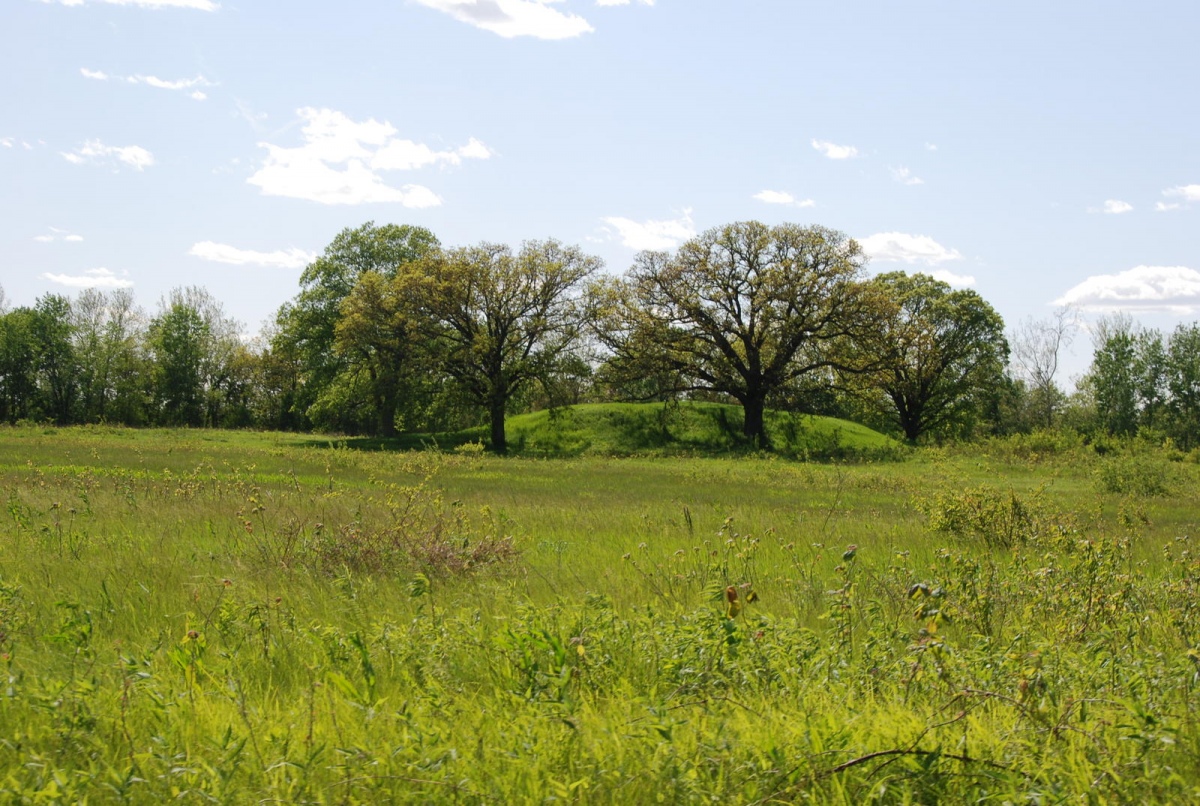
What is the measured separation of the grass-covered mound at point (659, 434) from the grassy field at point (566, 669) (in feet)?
108

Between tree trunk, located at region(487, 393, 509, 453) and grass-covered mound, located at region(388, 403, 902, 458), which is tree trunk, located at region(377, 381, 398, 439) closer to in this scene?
grass-covered mound, located at region(388, 403, 902, 458)

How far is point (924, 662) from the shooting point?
→ 213 inches

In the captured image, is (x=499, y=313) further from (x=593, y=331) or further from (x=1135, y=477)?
(x=1135, y=477)

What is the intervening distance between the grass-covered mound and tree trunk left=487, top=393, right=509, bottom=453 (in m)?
0.75

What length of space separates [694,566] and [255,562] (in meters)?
4.96

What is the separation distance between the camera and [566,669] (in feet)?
15.5

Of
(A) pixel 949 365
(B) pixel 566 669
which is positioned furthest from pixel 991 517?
(A) pixel 949 365

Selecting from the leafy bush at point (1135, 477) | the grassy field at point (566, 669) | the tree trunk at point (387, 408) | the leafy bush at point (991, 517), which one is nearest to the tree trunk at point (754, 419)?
the tree trunk at point (387, 408)

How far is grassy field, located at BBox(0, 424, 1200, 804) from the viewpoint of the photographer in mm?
3816

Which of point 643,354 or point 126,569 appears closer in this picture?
point 126,569

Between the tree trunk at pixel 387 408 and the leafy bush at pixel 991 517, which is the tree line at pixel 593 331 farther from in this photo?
the leafy bush at pixel 991 517

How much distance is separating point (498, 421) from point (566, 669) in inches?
1616

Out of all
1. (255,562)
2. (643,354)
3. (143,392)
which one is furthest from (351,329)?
(143,392)

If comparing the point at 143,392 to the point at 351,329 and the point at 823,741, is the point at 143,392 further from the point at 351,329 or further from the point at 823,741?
the point at 823,741
